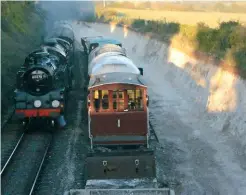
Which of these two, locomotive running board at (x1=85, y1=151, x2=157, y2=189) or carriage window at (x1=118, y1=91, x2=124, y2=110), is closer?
locomotive running board at (x1=85, y1=151, x2=157, y2=189)

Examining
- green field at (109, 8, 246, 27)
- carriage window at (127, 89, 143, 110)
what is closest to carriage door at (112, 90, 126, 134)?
carriage window at (127, 89, 143, 110)

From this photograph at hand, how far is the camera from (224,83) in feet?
68.9

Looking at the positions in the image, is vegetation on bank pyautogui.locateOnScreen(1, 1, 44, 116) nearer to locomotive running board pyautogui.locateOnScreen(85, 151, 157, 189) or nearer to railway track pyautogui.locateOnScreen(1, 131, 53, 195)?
railway track pyautogui.locateOnScreen(1, 131, 53, 195)

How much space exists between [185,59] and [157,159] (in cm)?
1693

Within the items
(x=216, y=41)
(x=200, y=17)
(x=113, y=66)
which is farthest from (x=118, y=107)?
(x=200, y=17)

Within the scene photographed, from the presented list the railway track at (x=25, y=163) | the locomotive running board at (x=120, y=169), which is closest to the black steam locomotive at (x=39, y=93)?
the railway track at (x=25, y=163)

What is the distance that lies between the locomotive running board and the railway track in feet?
6.79

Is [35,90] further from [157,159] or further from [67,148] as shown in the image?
[157,159]

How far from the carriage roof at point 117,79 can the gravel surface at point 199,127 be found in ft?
10.1

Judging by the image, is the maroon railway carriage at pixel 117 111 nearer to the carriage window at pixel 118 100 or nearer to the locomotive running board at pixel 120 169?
the carriage window at pixel 118 100

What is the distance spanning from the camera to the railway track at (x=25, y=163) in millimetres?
12719

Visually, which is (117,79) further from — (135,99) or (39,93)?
(39,93)

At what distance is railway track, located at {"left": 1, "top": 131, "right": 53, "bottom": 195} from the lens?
1272 cm

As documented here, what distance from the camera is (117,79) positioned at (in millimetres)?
13719
